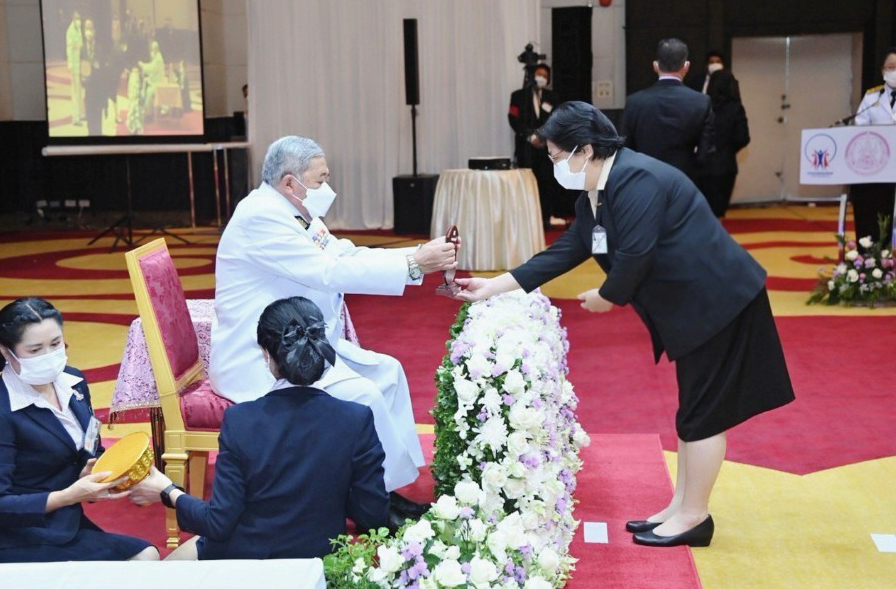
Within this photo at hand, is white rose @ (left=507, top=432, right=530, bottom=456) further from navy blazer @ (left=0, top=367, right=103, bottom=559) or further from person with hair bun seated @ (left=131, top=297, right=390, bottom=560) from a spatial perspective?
navy blazer @ (left=0, top=367, right=103, bottom=559)

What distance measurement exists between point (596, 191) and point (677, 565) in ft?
3.64

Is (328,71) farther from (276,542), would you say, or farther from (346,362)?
(276,542)

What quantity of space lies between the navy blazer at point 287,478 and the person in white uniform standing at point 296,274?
0.92 metres

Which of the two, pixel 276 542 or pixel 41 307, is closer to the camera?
pixel 276 542

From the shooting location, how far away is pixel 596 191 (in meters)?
3.21

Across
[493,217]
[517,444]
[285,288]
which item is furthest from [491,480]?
[493,217]

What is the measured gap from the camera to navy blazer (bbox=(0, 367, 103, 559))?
2463 mm

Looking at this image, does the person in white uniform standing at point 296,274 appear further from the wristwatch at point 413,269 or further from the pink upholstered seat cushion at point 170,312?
the pink upholstered seat cushion at point 170,312

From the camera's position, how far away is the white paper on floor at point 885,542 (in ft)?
11.0

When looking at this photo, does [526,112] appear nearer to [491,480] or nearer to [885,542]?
[885,542]

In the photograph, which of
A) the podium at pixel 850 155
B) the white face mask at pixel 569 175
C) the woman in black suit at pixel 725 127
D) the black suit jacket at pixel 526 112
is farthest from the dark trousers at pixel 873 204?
the white face mask at pixel 569 175

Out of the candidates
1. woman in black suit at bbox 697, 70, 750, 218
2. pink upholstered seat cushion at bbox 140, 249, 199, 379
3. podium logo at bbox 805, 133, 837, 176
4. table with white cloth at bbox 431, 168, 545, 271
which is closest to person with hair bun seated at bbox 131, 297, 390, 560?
pink upholstered seat cushion at bbox 140, 249, 199, 379

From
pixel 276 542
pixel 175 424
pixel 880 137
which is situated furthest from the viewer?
pixel 880 137

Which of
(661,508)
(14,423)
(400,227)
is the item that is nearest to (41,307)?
(14,423)
